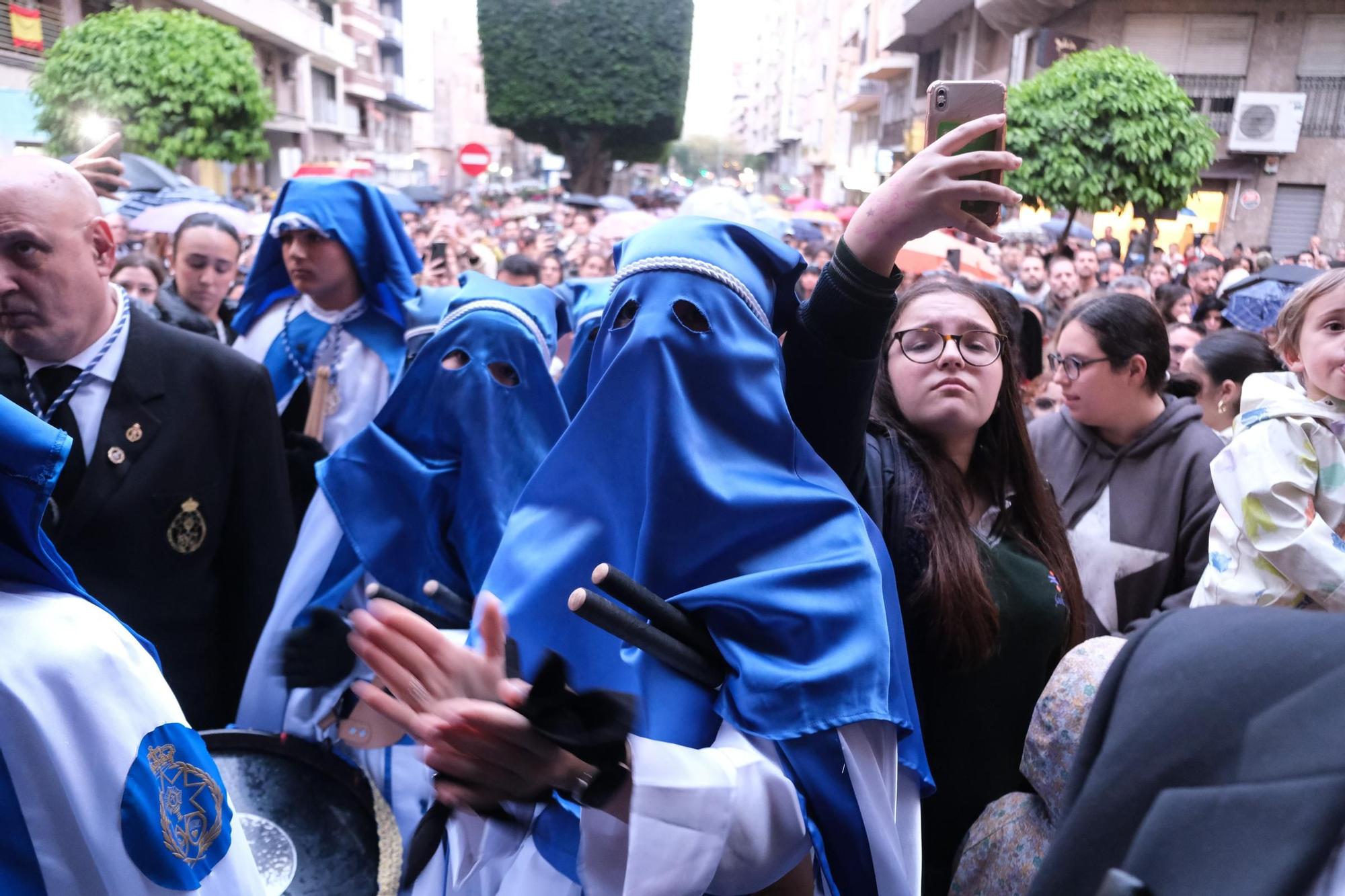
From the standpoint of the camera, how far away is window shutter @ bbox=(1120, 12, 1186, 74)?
2350 cm

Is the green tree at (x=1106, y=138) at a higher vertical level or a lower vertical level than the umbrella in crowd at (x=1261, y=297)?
higher

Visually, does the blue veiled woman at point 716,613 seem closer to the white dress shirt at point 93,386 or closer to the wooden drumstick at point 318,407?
the white dress shirt at point 93,386

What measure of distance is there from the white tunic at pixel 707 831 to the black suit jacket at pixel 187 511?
1.57 meters

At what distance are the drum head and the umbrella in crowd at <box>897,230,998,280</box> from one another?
25.4ft

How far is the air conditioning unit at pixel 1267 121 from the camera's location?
79.3ft

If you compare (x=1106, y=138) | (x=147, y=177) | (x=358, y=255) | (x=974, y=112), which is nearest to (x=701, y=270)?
(x=974, y=112)

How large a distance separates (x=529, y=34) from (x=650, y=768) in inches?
1813

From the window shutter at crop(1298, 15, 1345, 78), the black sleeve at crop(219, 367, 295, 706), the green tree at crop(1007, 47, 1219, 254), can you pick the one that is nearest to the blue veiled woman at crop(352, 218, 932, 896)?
the black sleeve at crop(219, 367, 295, 706)

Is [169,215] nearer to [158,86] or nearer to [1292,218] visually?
[158,86]

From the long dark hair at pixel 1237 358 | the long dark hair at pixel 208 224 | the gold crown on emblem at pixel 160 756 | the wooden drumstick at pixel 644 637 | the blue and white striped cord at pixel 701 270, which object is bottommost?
the gold crown on emblem at pixel 160 756

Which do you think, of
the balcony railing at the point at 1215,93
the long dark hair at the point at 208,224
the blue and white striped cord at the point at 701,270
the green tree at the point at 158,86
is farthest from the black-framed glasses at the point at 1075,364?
the balcony railing at the point at 1215,93

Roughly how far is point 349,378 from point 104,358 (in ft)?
5.20

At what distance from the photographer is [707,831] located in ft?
4.66

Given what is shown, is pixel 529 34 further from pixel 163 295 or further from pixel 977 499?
pixel 977 499
